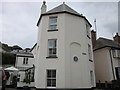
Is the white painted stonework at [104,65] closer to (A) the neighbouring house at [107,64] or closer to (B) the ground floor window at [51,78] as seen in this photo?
(A) the neighbouring house at [107,64]

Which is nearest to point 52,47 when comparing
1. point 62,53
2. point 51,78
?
point 62,53

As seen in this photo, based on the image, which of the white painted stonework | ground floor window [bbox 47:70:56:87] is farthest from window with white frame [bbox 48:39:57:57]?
the white painted stonework

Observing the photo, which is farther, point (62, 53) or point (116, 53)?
point (116, 53)

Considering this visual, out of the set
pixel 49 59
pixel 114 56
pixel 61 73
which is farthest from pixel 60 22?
pixel 114 56

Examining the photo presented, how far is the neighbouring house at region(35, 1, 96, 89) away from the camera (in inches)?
503

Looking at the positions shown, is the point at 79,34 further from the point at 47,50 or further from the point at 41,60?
the point at 41,60

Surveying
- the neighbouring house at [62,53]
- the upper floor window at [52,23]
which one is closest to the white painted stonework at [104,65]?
the neighbouring house at [62,53]

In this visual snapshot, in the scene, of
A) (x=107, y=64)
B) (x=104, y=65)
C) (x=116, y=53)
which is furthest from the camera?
(x=104, y=65)

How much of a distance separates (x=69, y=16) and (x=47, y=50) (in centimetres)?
480

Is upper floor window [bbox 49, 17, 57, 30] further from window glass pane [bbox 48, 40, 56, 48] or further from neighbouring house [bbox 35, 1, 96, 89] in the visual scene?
window glass pane [bbox 48, 40, 56, 48]

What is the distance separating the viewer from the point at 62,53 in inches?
520

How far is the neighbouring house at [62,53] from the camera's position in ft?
41.9

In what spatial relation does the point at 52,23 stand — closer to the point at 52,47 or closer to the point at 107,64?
the point at 52,47

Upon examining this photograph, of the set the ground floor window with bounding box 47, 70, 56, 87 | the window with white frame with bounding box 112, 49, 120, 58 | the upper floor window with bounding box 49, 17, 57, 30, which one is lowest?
the ground floor window with bounding box 47, 70, 56, 87
